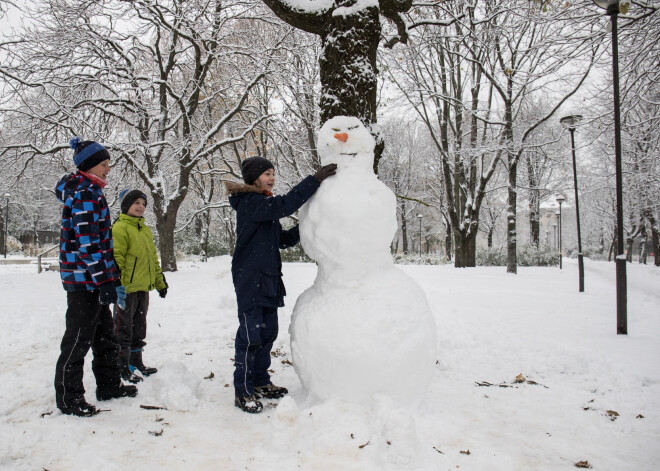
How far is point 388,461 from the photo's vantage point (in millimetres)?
2248

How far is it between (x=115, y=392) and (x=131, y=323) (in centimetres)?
73

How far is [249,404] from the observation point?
3.05 m

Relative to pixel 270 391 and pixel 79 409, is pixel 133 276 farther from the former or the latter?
pixel 270 391

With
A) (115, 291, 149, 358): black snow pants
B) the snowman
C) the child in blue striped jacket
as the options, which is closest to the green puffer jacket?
(115, 291, 149, 358): black snow pants

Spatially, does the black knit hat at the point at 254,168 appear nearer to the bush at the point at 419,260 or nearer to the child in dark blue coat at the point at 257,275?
the child in dark blue coat at the point at 257,275

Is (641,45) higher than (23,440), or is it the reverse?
(641,45)

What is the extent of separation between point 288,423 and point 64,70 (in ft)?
39.2

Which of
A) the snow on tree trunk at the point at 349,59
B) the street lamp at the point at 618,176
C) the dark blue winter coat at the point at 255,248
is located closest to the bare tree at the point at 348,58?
the snow on tree trunk at the point at 349,59

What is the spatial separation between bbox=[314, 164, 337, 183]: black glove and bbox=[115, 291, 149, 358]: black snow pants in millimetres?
2293

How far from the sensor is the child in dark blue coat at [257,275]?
3088 millimetres

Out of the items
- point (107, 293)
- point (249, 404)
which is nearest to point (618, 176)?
point (249, 404)

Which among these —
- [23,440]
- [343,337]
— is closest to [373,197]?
[343,337]

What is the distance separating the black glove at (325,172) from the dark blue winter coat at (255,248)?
331mm

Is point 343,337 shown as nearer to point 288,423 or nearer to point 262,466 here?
point 288,423
